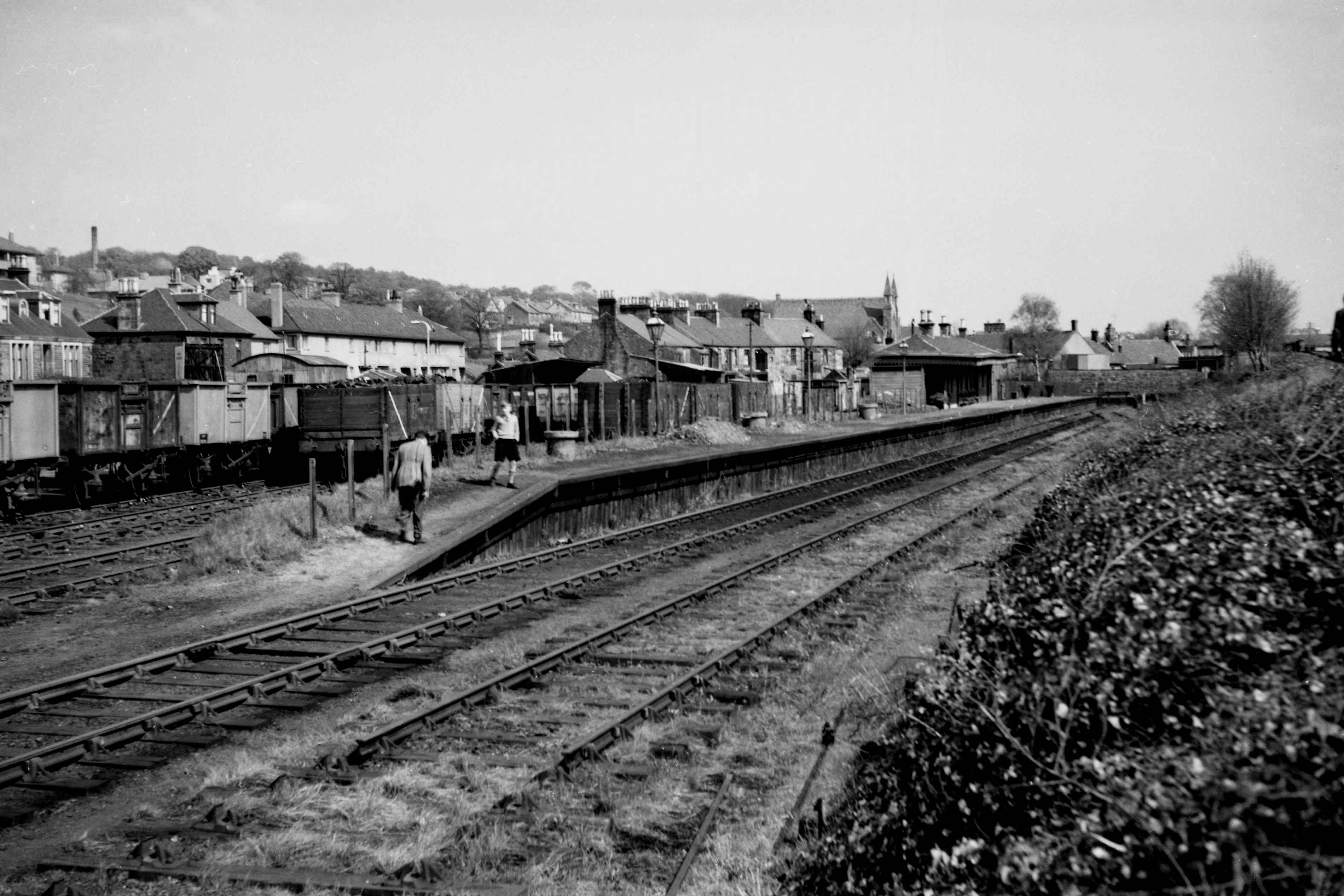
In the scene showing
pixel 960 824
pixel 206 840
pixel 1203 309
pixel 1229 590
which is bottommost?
pixel 206 840

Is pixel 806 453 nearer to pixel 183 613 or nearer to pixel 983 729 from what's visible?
pixel 183 613

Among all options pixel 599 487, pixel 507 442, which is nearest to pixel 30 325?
pixel 507 442

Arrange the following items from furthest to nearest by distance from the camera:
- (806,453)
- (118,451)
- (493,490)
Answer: (806,453), (118,451), (493,490)

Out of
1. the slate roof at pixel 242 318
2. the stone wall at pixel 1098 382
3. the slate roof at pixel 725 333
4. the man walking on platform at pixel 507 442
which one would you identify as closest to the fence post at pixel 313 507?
the man walking on platform at pixel 507 442

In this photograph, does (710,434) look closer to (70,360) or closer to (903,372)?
(903,372)

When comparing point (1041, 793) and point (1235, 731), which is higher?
point (1235, 731)

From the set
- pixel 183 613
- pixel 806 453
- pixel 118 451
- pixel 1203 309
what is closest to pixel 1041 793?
pixel 183 613

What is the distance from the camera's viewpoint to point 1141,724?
4.23 m

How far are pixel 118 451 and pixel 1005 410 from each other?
45.5 metres

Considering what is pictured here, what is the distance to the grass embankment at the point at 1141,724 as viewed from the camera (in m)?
2.95

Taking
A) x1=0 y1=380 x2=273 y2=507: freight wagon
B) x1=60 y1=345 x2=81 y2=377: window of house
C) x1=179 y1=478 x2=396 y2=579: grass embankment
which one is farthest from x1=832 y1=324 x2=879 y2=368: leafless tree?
x1=179 y1=478 x2=396 y2=579: grass embankment

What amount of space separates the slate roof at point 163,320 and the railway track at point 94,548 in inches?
1634

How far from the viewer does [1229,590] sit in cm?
462

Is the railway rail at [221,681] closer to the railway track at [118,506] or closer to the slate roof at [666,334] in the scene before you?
the railway track at [118,506]
